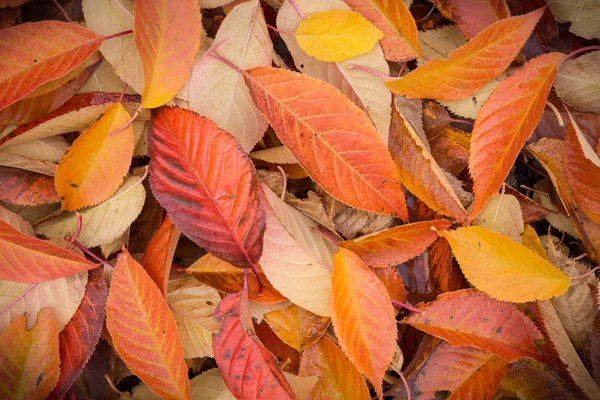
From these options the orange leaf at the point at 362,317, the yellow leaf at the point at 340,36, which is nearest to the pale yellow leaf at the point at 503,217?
the orange leaf at the point at 362,317

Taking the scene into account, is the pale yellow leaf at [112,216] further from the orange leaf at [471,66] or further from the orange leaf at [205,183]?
the orange leaf at [471,66]

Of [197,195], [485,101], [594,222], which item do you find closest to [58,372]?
[197,195]

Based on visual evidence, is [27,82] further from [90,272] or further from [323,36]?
[323,36]

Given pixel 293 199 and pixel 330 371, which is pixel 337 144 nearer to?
pixel 293 199

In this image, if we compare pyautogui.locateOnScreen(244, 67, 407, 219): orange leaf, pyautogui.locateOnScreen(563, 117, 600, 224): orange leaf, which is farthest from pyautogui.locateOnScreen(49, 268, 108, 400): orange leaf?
pyautogui.locateOnScreen(563, 117, 600, 224): orange leaf

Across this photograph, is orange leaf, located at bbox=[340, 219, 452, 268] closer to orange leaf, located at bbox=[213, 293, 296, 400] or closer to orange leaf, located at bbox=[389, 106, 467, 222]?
orange leaf, located at bbox=[389, 106, 467, 222]

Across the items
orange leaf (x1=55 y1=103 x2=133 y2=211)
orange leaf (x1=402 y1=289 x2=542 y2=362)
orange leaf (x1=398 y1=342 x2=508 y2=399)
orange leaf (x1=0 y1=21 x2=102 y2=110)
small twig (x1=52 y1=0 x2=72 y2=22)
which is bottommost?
orange leaf (x1=398 y1=342 x2=508 y2=399)
